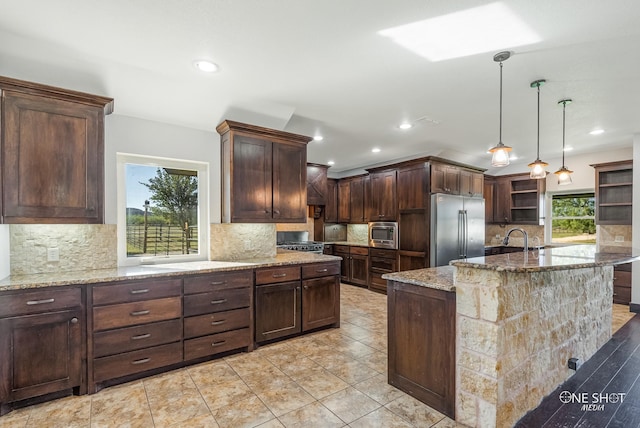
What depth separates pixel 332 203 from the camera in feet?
23.4

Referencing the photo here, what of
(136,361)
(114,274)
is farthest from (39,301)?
(136,361)

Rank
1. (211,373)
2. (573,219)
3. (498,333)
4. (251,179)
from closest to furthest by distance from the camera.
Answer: (498,333), (211,373), (251,179), (573,219)

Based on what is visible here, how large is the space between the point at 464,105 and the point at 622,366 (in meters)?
2.94

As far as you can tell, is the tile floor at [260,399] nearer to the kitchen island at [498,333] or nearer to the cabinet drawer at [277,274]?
the kitchen island at [498,333]

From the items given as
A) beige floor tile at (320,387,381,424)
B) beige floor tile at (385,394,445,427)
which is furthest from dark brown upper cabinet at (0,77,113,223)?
beige floor tile at (385,394,445,427)

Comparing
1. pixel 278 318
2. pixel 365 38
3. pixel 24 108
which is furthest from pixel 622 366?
pixel 24 108

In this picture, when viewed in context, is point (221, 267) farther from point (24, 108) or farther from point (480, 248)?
point (480, 248)

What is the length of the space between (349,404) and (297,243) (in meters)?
4.17

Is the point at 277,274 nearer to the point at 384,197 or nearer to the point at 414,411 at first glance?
the point at 414,411

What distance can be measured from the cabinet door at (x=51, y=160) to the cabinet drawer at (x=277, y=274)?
1514 millimetres

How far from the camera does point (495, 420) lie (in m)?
1.89

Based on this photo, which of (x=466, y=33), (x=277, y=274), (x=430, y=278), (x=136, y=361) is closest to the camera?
(x=466, y=33)

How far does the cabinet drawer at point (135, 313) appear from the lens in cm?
245

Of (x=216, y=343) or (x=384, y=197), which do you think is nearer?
(x=216, y=343)
